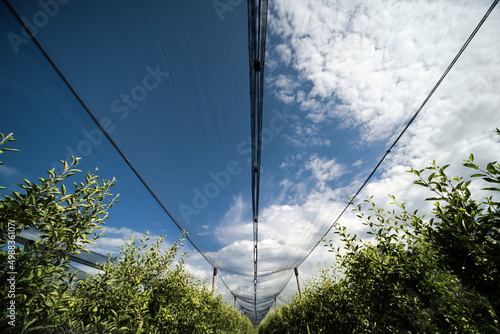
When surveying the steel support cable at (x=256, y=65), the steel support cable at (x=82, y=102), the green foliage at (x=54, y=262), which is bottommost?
the green foliage at (x=54, y=262)

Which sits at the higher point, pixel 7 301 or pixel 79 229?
pixel 79 229

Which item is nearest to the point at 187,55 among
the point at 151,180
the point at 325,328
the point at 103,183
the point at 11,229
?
the point at 103,183

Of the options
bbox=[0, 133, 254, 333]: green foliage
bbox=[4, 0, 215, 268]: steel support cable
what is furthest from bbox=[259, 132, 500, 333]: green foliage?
bbox=[4, 0, 215, 268]: steel support cable

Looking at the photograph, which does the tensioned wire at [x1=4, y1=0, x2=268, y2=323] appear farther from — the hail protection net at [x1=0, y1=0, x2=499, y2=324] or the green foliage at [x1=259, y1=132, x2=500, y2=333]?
the green foliage at [x1=259, y1=132, x2=500, y2=333]

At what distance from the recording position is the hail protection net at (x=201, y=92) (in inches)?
95.8

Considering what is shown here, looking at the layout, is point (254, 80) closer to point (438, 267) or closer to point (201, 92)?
point (201, 92)

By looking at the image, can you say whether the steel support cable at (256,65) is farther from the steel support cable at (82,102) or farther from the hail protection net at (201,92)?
the steel support cable at (82,102)

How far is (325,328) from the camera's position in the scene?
199 inches

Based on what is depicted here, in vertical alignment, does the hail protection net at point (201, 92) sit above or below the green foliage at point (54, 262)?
above

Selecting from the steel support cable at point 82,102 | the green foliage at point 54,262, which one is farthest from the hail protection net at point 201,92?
the green foliage at point 54,262

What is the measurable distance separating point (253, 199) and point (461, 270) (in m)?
4.46

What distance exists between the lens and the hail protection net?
7.98 ft

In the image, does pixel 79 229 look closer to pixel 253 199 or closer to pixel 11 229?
pixel 11 229

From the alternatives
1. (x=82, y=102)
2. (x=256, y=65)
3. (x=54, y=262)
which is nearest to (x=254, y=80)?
(x=256, y=65)
